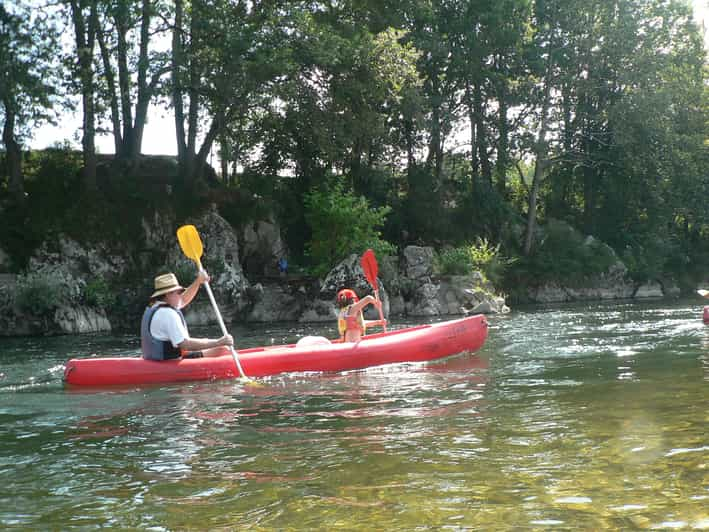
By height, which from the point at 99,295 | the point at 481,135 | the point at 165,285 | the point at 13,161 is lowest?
the point at 165,285

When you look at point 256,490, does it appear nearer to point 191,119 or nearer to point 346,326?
point 346,326

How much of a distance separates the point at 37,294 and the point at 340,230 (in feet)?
25.9

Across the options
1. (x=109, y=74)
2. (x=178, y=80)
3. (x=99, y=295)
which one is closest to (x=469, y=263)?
(x=178, y=80)

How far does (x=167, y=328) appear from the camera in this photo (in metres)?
7.14

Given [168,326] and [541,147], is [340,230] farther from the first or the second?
[168,326]

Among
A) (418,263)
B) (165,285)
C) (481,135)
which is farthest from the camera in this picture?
(481,135)

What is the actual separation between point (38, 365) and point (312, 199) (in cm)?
1167

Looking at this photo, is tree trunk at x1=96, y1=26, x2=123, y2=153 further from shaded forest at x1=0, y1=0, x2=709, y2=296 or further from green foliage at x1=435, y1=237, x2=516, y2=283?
green foliage at x1=435, y1=237, x2=516, y2=283

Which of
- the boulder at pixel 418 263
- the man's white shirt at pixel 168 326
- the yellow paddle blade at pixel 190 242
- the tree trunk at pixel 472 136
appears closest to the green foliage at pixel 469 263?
the boulder at pixel 418 263

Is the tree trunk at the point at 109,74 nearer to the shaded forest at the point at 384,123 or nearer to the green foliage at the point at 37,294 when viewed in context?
the shaded forest at the point at 384,123

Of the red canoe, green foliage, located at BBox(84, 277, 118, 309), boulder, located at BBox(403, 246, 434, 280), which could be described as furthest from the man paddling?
boulder, located at BBox(403, 246, 434, 280)

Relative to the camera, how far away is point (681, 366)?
7.34m

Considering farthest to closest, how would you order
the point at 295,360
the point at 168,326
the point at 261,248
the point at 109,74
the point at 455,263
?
the point at 261,248, the point at 455,263, the point at 109,74, the point at 295,360, the point at 168,326

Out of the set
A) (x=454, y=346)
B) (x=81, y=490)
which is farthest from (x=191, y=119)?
(x=81, y=490)
